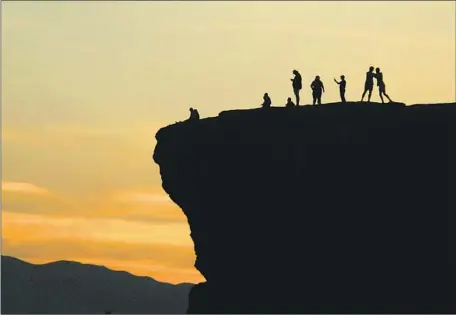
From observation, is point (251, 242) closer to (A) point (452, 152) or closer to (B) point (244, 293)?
(B) point (244, 293)

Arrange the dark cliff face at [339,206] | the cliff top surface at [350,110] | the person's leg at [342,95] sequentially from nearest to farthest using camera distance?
the dark cliff face at [339,206] → the cliff top surface at [350,110] → the person's leg at [342,95]

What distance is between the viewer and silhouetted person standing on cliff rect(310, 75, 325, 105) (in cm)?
4850

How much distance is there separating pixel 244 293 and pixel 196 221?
3.79m

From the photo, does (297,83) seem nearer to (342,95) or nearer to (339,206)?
(342,95)

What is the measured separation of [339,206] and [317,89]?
388 cm

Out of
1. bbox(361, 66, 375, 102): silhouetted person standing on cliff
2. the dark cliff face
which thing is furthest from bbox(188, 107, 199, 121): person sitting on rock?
bbox(361, 66, 375, 102): silhouetted person standing on cliff

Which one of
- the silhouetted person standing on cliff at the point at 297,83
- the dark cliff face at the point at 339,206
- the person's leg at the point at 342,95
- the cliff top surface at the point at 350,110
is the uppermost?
the silhouetted person standing on cliff at the point at 297,83

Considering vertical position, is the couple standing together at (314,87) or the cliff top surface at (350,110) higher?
the couple standing together at (314,87)

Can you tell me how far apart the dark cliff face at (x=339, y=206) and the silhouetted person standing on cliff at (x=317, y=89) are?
798 mm

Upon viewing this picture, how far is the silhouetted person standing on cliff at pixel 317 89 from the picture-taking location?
159ft

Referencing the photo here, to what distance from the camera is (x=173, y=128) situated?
169 ft

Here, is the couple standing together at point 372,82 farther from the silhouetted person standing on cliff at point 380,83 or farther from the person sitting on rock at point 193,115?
the person sitting on rock at point 193,115

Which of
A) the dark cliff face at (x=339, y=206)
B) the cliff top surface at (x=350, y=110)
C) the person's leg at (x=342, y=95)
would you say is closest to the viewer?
the dark cliff face at (x=339, y=206)

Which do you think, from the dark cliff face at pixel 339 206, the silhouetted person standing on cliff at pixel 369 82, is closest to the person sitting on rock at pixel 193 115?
the dark cliff face at pixel 339 206
